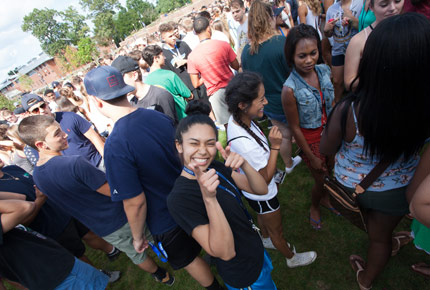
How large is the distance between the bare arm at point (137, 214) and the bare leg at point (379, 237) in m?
1.79

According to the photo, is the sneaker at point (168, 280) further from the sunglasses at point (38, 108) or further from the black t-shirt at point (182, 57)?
the black t-shirt at point (182, 57)

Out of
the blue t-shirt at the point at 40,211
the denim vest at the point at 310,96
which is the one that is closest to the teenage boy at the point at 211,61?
the denim vest at the point at 310,96

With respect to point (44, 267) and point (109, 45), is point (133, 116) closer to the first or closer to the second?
point (44, 267)

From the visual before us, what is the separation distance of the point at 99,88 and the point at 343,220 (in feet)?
9.98

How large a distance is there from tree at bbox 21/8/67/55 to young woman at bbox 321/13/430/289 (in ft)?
272

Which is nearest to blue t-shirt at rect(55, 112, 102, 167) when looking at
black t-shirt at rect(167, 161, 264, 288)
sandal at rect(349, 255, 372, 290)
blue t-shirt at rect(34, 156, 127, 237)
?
blue t-shirt at rect(34, 156, 127, 237)

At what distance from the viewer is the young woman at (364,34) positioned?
2.04 metres

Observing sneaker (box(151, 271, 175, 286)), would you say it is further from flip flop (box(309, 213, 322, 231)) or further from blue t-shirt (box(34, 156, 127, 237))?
flip flop (box(309, 213, 322, 231))

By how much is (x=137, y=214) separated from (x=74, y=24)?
85930 mm

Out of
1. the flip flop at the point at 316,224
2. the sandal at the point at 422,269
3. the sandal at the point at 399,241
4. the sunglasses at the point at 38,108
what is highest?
the sunglasses at the point at 38,108

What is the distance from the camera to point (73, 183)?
2.03 metres

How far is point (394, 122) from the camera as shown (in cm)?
125

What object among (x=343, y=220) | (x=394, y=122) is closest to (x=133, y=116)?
(x=394, y=122)

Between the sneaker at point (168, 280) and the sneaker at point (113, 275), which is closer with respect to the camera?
the sneaker at point (168, 280)
